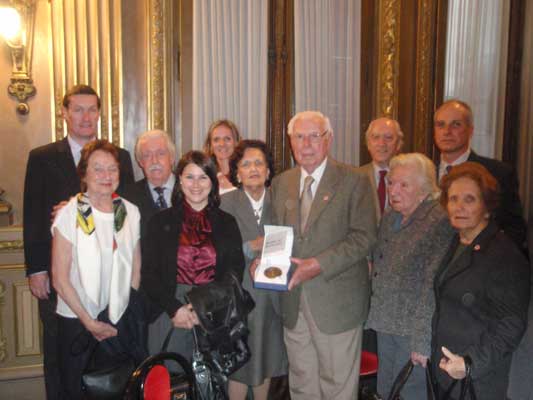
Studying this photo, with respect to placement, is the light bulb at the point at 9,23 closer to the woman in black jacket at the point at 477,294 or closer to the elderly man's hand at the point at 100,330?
the elderly man's hand at the point at 100,330

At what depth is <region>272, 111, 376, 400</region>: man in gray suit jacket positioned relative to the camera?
2.49m

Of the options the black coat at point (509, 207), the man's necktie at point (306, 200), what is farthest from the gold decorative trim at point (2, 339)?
the black coat at point (509, 207)

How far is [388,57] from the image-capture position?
4.20 metres

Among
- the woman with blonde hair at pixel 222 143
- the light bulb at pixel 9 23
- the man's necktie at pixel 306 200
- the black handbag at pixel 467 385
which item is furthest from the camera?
the light bulb at pixel 9 23

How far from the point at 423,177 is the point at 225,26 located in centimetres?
223

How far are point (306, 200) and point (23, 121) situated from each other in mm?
2270

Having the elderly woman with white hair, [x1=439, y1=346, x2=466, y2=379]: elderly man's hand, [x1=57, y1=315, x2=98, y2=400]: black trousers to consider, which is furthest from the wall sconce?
[x1=439, y1=346, x2=466, y2=379]: elderly man's hand

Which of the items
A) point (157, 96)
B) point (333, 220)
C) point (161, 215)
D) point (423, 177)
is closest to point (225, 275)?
point (161, 215)

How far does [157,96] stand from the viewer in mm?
3645

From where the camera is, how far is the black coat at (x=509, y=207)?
2.80 meters

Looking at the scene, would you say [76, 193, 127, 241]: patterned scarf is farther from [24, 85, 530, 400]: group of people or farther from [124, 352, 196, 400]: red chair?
[124, 352, 196, 400]: red chair

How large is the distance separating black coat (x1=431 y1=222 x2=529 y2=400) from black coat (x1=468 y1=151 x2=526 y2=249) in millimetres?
854

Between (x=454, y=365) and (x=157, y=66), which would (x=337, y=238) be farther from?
(x=157, y=66)

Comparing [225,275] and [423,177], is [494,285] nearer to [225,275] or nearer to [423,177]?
[423,177]
